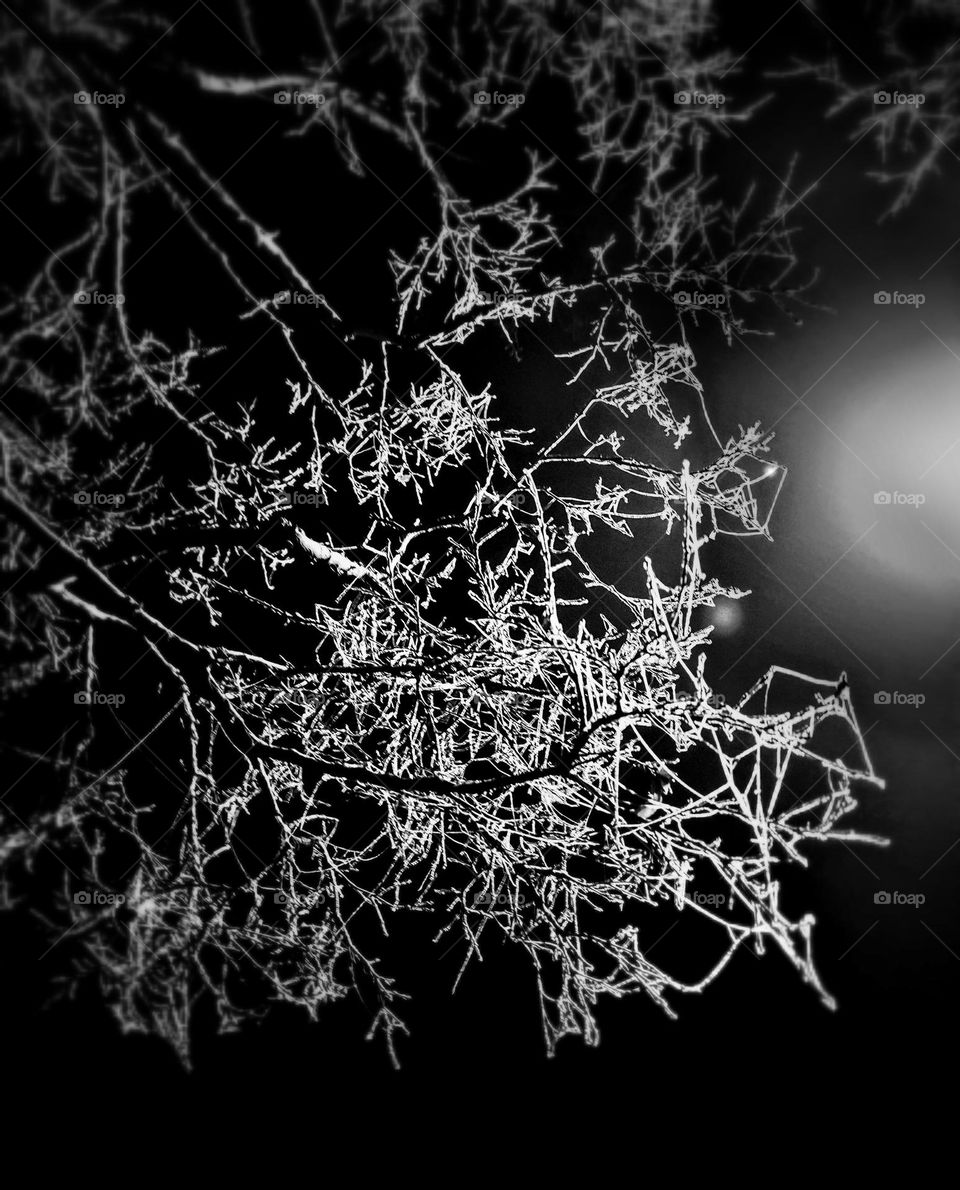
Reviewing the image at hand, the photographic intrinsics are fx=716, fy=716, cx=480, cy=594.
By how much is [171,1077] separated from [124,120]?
1925 mm

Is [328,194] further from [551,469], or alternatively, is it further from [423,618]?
[423,618]

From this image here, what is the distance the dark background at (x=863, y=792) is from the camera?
1429 millimetres

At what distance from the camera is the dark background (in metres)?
1.43

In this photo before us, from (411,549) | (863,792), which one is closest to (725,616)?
(863,792)

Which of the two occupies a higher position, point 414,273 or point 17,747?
point 414,273

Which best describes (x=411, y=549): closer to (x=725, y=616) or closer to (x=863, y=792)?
(x=725, y=616)

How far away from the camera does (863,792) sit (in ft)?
4.73

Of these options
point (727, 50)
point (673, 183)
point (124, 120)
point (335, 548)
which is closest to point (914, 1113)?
point (335, 548)

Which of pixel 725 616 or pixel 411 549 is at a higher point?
pixel 725 616

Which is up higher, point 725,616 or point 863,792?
point 725,616

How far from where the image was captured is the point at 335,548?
1.44 m

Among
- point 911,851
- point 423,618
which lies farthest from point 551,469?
point 911,851

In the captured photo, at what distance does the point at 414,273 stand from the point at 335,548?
22.6 inches

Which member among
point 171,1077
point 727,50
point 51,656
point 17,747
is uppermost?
point 727,50
